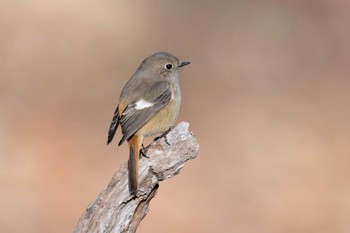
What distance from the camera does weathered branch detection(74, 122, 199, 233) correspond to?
232 inches

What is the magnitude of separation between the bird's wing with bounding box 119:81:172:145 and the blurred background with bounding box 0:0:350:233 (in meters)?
4.47

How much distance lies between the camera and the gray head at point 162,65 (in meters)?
7.90

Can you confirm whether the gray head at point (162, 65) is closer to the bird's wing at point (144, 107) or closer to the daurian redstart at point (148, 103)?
the daurian redstart at point (148, 103)

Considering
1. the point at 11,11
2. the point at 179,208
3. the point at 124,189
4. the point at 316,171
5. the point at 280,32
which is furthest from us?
the point at 280,32

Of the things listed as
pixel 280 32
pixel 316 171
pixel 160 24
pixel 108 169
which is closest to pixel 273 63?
pixel 280 32

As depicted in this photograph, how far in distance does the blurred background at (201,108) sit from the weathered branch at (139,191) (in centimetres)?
551

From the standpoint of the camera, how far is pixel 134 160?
6254mm

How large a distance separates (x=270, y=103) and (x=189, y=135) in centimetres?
876

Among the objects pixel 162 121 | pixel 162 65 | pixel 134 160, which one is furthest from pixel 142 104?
pixel 134 160

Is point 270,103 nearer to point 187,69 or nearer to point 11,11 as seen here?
point 187,69

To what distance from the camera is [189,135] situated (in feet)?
20.4

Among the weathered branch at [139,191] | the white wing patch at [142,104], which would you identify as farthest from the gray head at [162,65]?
the weathered branch at [139,191]

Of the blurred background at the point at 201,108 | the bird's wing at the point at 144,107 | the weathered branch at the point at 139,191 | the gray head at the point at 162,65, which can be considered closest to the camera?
the weathered branch at the point at 139,191

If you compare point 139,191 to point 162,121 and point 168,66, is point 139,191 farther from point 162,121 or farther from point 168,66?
point 168,66
